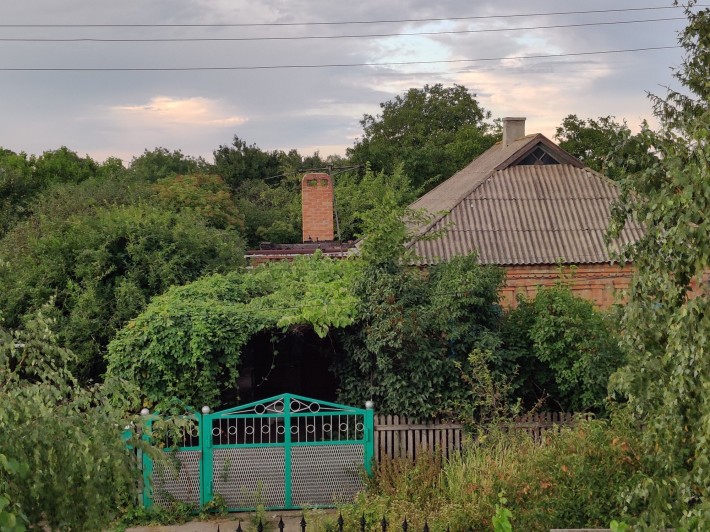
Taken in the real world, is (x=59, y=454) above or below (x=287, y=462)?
above

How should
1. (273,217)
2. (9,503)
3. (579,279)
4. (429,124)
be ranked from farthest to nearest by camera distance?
(429,124) < (273,217) < (579,279) < (9,503)

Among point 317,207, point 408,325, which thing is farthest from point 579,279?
point 317,207

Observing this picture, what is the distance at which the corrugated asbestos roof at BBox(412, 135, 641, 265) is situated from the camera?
731 inches

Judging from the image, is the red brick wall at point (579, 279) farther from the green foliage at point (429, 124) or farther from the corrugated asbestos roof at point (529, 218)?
the green foliage at point (429, 124)

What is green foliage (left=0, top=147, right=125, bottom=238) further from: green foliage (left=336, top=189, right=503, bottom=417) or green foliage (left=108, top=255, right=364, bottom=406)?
green foliage (left=336, top=189, right=503, bottom=417)

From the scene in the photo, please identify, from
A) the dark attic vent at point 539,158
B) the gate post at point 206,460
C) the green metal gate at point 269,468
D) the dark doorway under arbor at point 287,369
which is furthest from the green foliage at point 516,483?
the dark attic vent at point 539,158

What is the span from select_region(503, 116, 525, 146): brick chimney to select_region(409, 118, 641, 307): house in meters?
3.06

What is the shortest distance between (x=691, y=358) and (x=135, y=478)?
11.5 ft

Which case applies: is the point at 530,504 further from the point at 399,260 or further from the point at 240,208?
the point at 240,208

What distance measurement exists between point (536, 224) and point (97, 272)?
1028 centimetres

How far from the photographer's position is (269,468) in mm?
10391

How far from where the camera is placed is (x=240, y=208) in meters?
41.7

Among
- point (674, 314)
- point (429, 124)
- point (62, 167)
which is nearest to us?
point (674, 314)

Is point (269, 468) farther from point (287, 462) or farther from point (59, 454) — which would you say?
point (59, 454)
